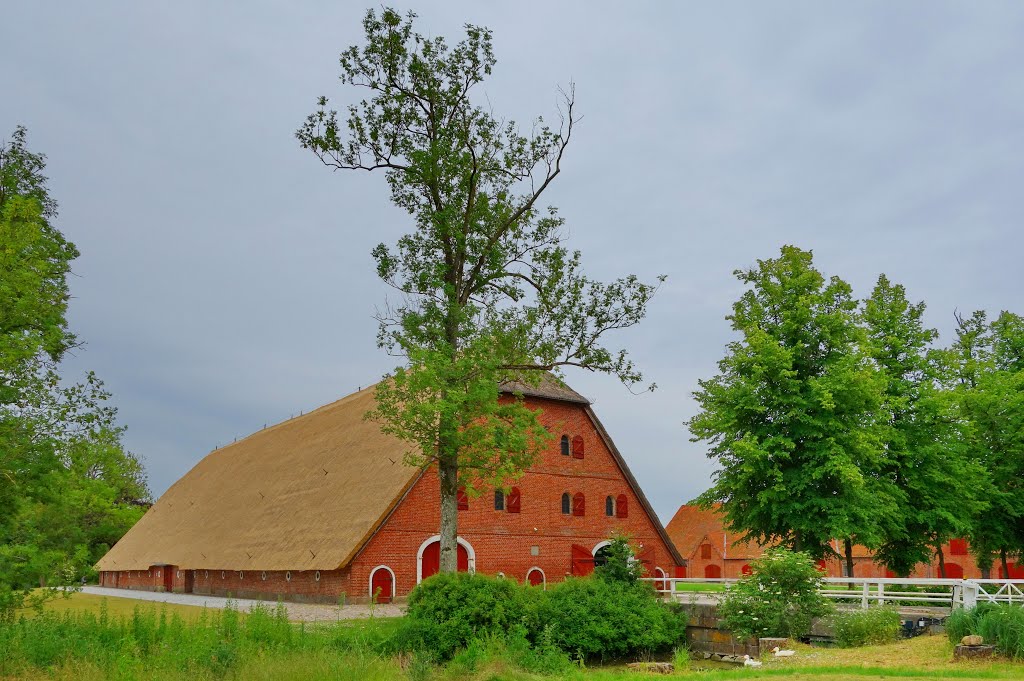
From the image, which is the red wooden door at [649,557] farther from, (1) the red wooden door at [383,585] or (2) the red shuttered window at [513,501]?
(1) the red wooden door at [383,585]

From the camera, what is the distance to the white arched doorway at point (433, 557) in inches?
1286

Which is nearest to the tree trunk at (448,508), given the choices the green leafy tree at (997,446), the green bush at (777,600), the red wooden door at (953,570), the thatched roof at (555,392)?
the green bush at (777,600)

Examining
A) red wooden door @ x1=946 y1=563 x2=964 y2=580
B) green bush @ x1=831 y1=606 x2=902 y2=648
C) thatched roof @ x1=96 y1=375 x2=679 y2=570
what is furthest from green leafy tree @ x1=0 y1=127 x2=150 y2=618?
red wooden door @ x1=946 y1=563 x2=964 y2=580

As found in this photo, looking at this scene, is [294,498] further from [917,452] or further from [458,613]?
[917,452]

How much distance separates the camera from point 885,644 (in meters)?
19.4

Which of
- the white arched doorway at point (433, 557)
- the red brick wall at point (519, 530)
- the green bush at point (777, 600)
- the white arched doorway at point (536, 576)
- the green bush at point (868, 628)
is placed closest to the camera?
the green bush at point (868, 628)

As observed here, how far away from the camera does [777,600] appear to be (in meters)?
21.8

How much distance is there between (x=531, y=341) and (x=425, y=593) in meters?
8.23

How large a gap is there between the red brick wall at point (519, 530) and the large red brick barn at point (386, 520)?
0.05 metres

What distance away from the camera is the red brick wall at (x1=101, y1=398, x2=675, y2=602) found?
32.0 m

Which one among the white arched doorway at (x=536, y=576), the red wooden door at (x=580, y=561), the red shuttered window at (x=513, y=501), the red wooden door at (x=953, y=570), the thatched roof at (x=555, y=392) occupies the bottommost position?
the red wooden door at (x=953, y=570)

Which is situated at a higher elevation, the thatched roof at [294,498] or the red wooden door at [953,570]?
the thatched roof at [294,498]

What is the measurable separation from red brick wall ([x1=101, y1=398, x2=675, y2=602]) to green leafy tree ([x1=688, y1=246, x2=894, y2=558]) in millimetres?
6203

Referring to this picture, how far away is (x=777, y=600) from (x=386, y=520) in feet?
48.7
